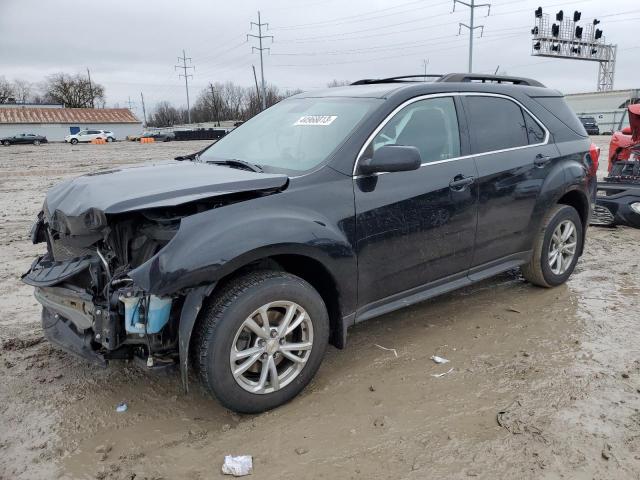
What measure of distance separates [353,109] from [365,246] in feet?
3.30

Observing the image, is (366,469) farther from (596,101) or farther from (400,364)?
(596,101)

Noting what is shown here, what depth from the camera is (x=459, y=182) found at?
3.81m

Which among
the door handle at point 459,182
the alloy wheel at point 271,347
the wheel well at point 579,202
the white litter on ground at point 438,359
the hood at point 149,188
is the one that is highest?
the hood at point 149,188

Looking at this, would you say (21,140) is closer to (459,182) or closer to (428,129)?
(428,129)

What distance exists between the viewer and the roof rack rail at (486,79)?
4.16 metres

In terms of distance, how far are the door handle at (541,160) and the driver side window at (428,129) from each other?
913 mm

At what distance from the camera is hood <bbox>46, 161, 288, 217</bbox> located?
2807 millimetres

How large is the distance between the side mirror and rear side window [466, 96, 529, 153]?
0.98 meters

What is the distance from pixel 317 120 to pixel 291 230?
44.9 inches

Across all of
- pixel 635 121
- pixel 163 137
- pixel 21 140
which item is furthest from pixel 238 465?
pixel 21 140

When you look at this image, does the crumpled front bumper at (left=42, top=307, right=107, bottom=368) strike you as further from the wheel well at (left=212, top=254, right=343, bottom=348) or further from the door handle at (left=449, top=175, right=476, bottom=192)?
the door handle at (left=449, top=175, right=476, bottom=192)

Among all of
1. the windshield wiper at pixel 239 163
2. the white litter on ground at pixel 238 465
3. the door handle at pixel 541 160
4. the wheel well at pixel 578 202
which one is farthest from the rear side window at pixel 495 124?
the white litter on ground at pixel 238 465

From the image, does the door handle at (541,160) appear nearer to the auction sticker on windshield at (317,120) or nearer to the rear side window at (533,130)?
the rear side window at (533,130)

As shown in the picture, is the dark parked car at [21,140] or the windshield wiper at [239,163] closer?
the windshield wiper at [239,163]
